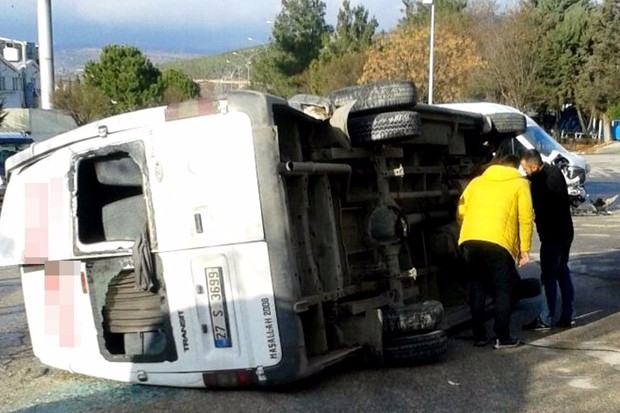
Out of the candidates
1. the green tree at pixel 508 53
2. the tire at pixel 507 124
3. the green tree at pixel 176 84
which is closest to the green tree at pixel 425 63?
the green tree at pixel 508 53

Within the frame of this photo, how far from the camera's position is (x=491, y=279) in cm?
858

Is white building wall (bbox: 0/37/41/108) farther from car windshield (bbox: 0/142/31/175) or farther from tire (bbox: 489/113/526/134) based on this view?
tire (bbox: 489/113/526/134)

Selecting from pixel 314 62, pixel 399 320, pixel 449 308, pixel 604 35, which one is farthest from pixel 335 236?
pixel 604 35

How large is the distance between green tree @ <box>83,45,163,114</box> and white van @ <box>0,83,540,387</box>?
36067 mm

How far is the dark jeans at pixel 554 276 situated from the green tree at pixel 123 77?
3524 centimetres

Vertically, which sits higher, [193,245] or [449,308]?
[193,245]

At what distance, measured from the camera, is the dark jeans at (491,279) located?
332 inches

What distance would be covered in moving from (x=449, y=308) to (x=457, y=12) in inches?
2270

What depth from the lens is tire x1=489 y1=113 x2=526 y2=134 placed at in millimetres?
10758

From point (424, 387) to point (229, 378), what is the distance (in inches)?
56.0

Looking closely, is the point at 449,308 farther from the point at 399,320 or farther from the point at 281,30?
the point at 281,30

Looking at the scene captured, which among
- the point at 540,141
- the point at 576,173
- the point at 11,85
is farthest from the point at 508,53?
the point at 11,85

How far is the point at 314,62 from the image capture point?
2206 inches

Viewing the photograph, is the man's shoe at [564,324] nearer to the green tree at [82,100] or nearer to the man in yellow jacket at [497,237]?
the man in yellow jacket at [497,237]
